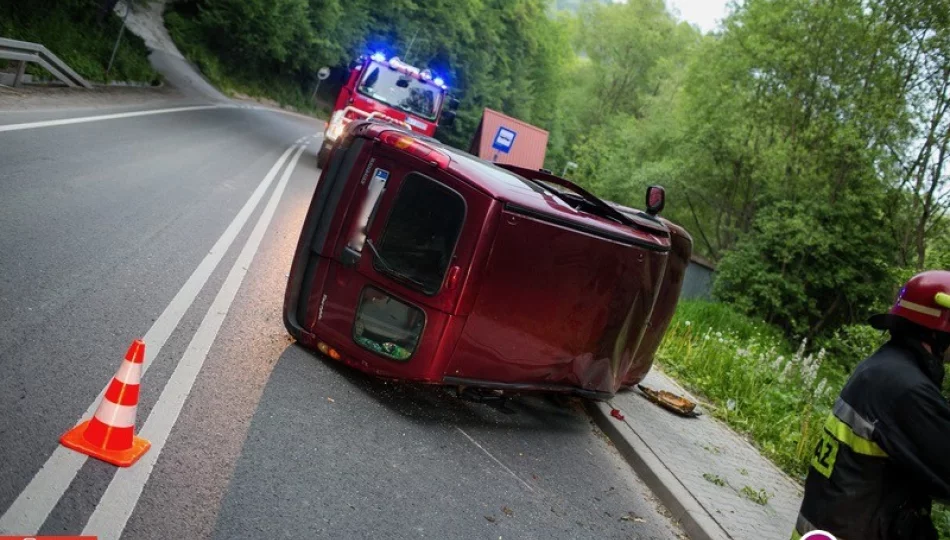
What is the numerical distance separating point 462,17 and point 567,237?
168 feet

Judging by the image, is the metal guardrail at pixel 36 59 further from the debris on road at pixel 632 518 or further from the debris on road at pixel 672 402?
the debris on road at pixel 632 518

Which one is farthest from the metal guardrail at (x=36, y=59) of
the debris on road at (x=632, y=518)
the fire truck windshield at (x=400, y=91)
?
the debris on road at (x=632, y=518)

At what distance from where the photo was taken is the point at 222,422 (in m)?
4.58

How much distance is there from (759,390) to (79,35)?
2146 centimetres

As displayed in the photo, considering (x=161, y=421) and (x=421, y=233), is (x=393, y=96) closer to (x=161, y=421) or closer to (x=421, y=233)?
(x=421, y=233)

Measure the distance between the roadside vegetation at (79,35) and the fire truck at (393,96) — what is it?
7.08 m

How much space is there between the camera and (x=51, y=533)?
10.1 feet

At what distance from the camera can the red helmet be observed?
3213mm

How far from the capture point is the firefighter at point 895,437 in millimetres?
2963

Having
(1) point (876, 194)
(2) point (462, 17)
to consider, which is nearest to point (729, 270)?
(1) point (876, 194)

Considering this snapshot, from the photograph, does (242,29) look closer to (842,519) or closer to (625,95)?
(625,95)

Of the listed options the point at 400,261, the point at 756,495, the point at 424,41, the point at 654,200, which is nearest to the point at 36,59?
the point at 400,261

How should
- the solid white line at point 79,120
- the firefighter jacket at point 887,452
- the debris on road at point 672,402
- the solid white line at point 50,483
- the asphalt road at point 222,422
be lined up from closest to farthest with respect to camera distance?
the firefighter jacket at point 887,452, the solid white line at point 50,483, the asphalt road at point 222,422, the debris on road at point 672,402, the solid white line at point 79,120

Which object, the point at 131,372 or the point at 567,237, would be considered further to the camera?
the point at 567,237
